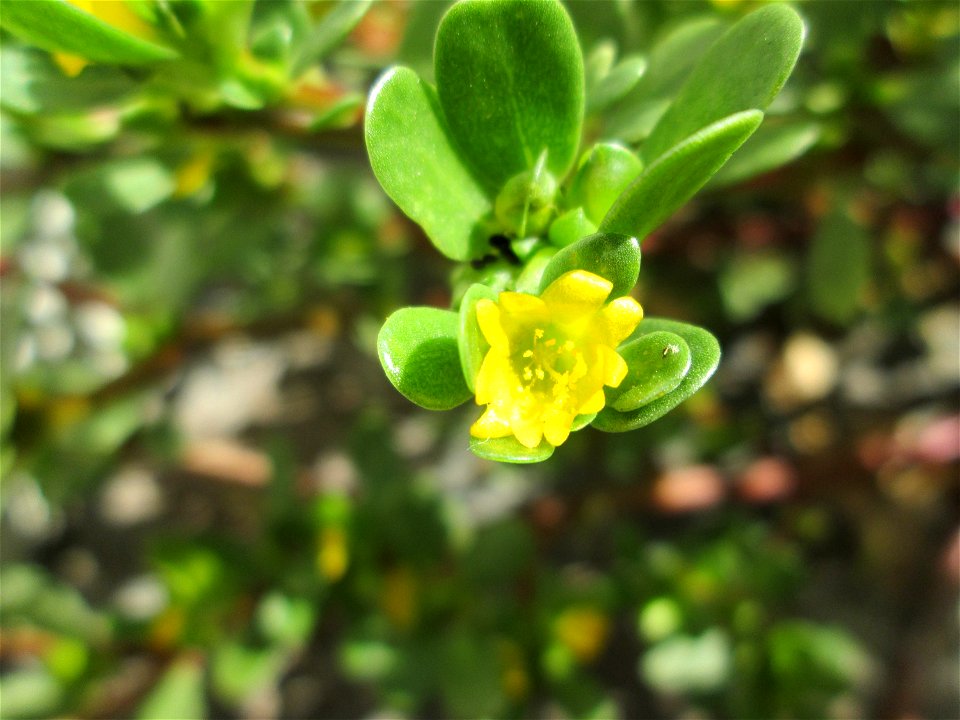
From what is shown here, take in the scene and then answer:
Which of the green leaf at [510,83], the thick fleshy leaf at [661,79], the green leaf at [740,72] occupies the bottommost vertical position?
the thick fleshy leaf at [661,79]

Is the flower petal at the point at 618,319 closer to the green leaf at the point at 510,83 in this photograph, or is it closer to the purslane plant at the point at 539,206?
the purslane plant at the point at 539,206

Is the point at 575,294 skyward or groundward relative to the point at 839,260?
skyward

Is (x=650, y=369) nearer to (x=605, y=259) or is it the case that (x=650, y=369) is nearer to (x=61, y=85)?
(x=605, y=259)

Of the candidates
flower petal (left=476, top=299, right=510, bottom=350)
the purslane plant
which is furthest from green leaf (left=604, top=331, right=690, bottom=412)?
flower petal (left=476, top=299, right=510, bottom=350)

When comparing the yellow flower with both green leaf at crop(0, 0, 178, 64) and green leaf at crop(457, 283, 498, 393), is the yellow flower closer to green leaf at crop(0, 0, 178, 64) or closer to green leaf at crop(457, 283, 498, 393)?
green leaf at crop(457, 283, 498, 393)

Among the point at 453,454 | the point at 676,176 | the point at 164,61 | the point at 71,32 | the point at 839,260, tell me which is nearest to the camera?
the point at 676,176

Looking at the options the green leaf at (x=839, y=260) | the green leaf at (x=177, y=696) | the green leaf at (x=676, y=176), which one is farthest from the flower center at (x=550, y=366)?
the green leaf at (x=177, y=696)

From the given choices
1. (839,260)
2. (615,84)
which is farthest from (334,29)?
(839,260)

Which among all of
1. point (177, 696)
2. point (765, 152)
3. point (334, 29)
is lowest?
point (177, 696)
